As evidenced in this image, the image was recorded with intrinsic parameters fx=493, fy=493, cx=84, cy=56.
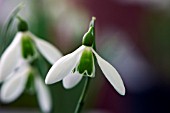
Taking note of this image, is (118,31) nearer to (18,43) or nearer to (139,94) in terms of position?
(139,94)

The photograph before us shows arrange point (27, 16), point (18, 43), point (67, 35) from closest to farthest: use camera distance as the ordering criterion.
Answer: point (18, 43) → point (27, 16) → point (67, 35)

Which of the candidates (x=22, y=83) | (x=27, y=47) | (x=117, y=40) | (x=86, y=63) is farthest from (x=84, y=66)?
(x=117, y=40)

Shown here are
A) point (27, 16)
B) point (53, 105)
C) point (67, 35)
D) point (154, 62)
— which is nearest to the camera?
point (53, 105)

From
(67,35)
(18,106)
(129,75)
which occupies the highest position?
(67,35)

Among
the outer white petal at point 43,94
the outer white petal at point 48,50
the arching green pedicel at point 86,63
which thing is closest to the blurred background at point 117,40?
the outer white petal at point 43,94

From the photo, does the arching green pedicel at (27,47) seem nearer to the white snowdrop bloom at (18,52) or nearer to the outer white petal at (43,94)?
the white snowdrop bloom at (18,52)

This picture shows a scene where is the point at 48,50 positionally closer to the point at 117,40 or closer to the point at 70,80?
the point at 70,80

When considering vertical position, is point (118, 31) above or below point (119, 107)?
above

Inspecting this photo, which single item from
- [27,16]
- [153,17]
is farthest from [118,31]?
[27,16]
